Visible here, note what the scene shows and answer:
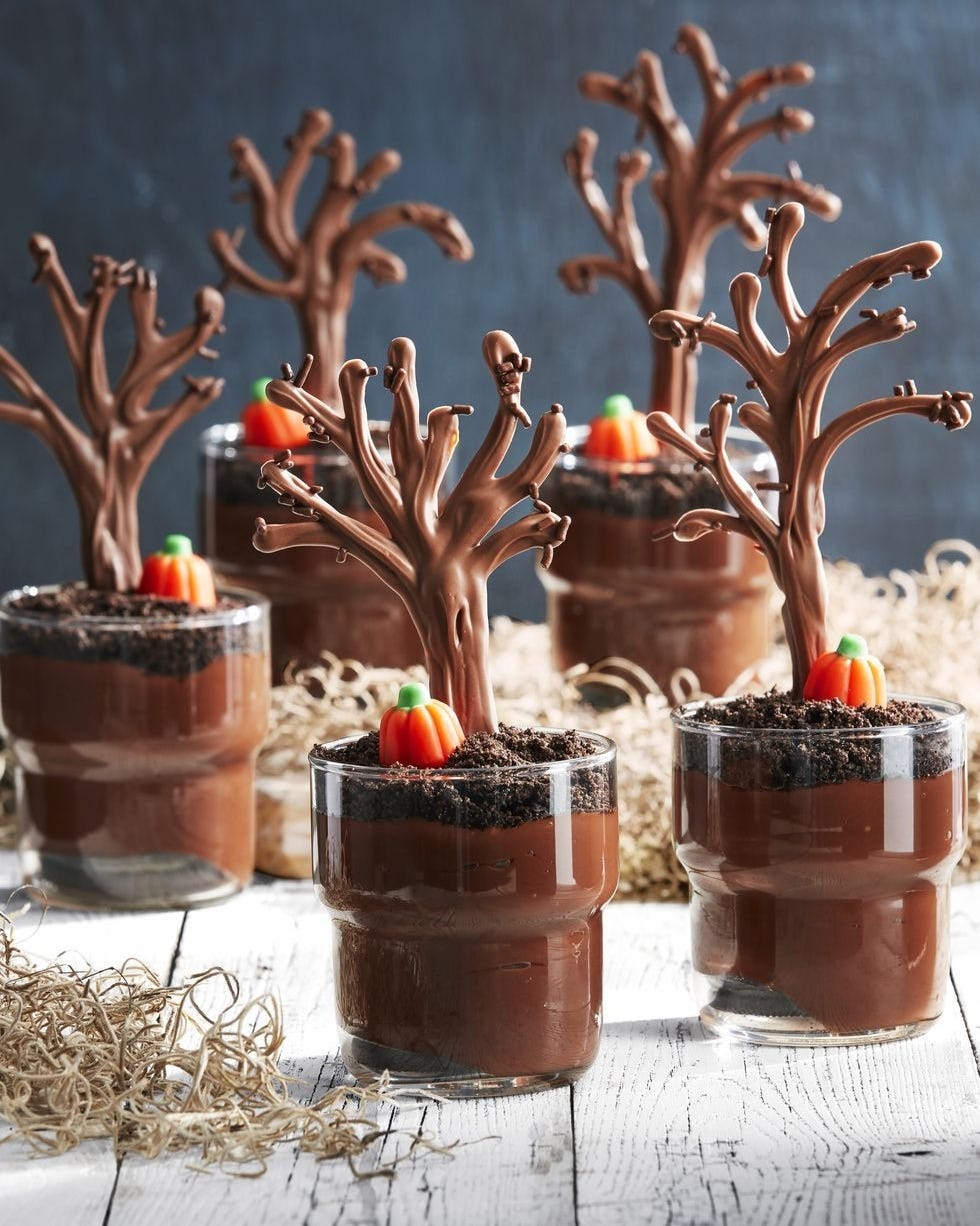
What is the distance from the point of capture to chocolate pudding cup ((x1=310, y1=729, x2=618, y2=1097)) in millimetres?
1335

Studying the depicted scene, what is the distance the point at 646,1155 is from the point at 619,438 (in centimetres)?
101

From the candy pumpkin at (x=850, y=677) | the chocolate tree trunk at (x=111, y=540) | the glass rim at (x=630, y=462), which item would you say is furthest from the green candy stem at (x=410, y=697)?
the glass rim at (x=630, y=462)

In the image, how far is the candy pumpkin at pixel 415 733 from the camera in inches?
54.2

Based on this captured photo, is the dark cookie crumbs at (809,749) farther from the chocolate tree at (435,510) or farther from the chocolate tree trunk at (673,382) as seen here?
the chocolate tree trunk at (673,382)

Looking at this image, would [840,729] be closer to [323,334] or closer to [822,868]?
[822,868]

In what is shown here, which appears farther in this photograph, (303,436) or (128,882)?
(303,436)

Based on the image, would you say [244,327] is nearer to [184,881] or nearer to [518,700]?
[518,700]

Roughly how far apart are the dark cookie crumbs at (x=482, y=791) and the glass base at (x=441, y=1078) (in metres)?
0.17

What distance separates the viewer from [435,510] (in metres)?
1.45

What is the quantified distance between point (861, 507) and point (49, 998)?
5.45ft

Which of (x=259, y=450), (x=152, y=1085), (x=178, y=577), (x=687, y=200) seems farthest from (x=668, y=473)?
(x=152, y=1085)

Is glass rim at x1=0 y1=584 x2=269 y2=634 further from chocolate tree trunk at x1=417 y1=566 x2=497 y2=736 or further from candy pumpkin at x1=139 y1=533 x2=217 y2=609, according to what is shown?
chocolate tree trunk at x1=417 y1=566 x2=497 y2=736

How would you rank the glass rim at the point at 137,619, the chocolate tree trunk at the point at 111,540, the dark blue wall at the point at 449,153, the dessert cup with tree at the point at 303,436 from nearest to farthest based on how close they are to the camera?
the glass rim at the point at 137,619, the chocolate tree trunk at the point at 111,540, the dessert cup with tree at the point at 303,436, the dark blue wall at the point at 449,153

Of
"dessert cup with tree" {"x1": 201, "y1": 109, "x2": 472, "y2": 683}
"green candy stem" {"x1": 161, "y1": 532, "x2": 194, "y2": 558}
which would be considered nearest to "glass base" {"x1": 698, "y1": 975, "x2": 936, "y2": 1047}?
"green candy stem" {"x1": 161, "y1": 532, "x2": 194, "y2": 558}
